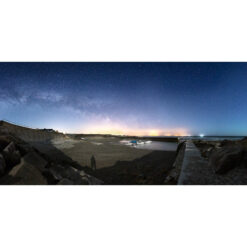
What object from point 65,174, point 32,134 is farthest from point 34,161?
point 32,134

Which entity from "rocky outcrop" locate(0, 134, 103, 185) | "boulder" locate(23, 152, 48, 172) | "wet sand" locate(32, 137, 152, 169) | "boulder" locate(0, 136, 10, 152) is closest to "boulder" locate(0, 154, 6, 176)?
"rocky outcrop" locate(0, 134, 103, 185)

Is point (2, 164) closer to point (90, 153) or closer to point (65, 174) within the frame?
point (65, 174)

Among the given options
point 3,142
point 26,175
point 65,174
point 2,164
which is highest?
point 3,142

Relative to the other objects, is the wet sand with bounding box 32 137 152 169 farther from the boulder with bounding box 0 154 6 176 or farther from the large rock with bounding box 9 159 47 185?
the boulder with bounding box 0 154 6 176

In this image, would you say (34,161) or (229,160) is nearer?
(229,160)

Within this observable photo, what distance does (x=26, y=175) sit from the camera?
2.64 m

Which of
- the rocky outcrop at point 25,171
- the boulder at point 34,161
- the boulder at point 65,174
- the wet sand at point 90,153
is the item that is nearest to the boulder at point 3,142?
the rocky outcrop at point 25,171

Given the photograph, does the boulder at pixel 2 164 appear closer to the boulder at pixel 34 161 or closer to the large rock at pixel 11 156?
the large rock at pixel 11 156

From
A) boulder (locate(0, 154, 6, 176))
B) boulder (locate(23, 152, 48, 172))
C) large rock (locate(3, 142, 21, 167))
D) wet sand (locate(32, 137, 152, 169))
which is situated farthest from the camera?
wet sand (locate(32, 137, 152, 169))

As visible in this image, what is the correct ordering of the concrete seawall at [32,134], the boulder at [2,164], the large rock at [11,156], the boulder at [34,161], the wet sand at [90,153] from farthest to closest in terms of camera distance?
the concrete seawall at [32,134] → the wet sand at [90,153] → the boulder at [34,161] → the large rock at [11,156] → the boulder at [2,164]

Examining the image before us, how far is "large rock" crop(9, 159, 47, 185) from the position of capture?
2.54m

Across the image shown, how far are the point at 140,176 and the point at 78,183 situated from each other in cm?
233

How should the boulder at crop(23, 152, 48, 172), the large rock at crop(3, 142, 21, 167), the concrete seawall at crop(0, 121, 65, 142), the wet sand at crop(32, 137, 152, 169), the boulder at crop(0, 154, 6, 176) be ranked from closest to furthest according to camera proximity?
1. the boulder at crop(0, 154, 6, 176)
2. the large rock at crop(3, 142, 21, 167)
3. the boulder at crop(23, 152, 48, 172)
4. the wet sand at crop(32, 137, 152, 169)
5. the concrete seawall at crop(0, 121, 65, 142)

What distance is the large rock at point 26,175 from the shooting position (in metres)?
2.54
